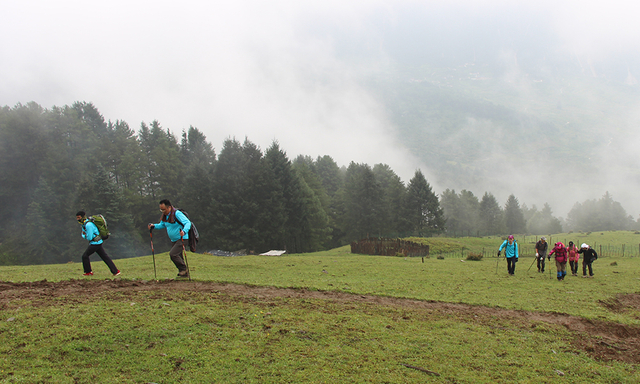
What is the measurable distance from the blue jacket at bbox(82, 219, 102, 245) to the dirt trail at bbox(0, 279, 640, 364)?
5.03ft

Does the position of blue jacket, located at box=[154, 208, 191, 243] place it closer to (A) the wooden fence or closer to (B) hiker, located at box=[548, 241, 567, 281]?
(B) hiker, located at box=[548, 241, 567, 281]

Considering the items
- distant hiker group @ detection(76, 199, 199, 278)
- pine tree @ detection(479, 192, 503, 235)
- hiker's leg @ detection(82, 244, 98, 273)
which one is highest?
distant hiker group @ detection(76, 199, 199, 278)

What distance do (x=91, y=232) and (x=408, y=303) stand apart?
10.3 m

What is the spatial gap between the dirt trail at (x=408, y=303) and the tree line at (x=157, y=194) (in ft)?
143

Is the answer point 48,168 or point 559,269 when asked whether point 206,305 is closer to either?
point 559,269

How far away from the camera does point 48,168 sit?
217 ft

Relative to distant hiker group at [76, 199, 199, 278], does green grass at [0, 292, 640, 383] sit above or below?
below

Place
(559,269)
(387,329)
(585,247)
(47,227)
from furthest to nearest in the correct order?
(47,227) → (585,247) → (559,269) → (387,329)

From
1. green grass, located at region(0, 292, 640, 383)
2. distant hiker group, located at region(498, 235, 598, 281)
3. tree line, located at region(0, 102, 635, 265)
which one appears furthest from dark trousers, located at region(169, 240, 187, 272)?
tree line, located at region(0, 102, 635, 265)

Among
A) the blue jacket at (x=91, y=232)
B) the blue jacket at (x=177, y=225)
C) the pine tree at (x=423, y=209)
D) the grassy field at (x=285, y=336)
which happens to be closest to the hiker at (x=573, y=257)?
the grassy field at (x=285, y=336)

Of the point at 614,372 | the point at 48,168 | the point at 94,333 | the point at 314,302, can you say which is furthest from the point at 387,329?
the point at 48,168

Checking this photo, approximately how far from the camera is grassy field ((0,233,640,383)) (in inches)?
202

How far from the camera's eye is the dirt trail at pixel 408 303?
24.4ft

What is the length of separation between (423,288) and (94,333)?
1038 centimetres
